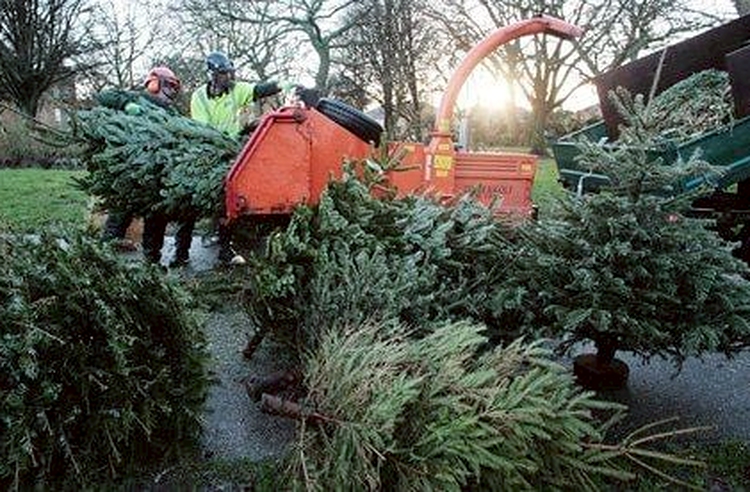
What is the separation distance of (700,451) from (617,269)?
2.92 ft

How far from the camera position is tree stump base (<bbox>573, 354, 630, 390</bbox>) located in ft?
12.5

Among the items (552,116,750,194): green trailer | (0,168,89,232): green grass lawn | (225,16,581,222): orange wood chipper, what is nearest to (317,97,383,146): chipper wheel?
(225,16,581,222): orange wood chipper

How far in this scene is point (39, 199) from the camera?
1110cm

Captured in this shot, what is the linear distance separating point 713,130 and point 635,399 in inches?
107

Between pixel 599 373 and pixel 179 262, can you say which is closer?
pixel 599 373

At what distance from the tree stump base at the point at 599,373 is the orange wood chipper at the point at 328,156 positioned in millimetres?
1486

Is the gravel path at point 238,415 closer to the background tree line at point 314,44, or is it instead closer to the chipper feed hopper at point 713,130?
the chipper feed hopper at point 713,130

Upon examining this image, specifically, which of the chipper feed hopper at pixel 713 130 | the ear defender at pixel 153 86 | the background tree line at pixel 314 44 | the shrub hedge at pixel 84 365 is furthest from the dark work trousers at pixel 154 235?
the background tree line at pixel 314 44

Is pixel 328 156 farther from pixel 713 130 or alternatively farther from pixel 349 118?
pixel 713 130

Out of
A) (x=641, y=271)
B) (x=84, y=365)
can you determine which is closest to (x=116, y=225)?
(x=84, y=365)

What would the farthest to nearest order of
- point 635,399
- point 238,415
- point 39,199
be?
point 39,199
point 635,399
point 238,415

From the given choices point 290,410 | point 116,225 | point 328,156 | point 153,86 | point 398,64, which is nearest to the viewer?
point 290,410

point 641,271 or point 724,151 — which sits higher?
point 724,151

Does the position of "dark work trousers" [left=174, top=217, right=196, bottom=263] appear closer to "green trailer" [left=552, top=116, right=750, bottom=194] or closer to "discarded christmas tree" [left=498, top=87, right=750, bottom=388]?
"green trailer" [left=552, top=116, right=750, bottom=194]
